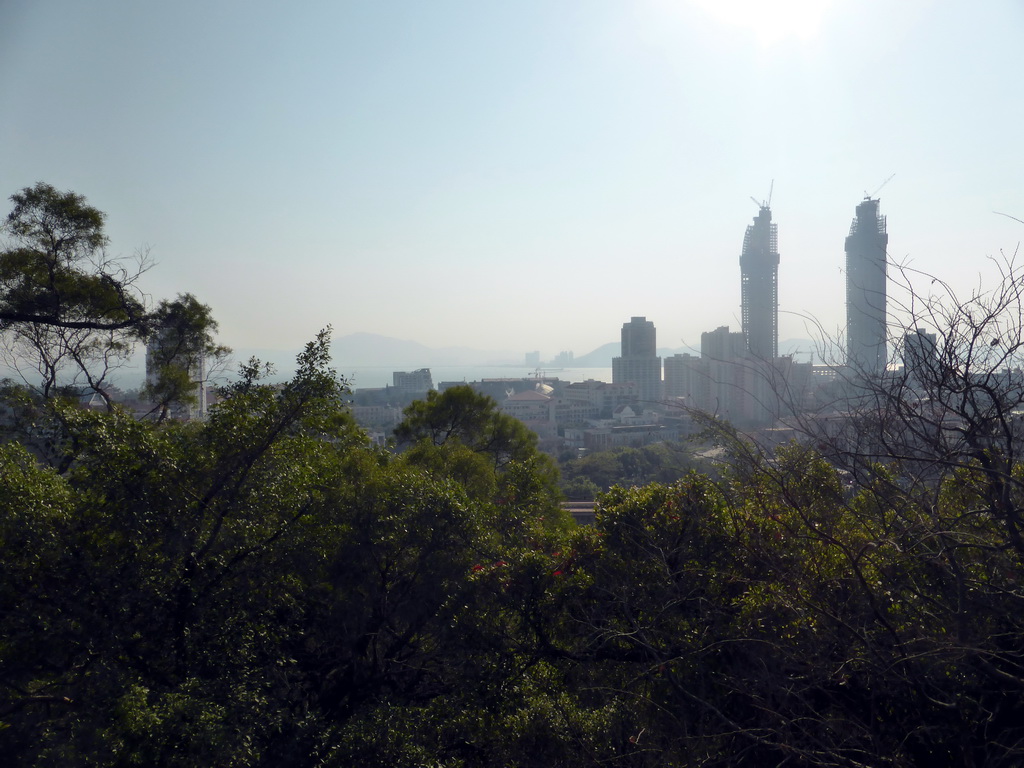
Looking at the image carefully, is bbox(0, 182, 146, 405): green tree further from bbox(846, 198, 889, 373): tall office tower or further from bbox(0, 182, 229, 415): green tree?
bbox(846, 198, 889, 373): tall office tower

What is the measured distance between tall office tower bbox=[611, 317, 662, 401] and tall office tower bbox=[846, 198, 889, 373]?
959 inches

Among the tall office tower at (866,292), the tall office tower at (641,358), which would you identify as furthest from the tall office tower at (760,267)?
the tall office tower at (641,358)

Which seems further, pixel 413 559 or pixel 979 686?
pixel 413 559

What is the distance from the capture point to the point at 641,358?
3152cm

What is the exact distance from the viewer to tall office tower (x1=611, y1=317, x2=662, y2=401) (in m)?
A: 30.5

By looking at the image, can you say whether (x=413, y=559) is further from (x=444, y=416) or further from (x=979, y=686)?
(x=444, y=416)

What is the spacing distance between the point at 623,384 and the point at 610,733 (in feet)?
95.8

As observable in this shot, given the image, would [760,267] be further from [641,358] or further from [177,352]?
[641,358]

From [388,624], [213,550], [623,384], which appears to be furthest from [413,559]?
Result: [623,384]

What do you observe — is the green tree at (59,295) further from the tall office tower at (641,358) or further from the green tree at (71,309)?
the tall office tower at (641,358)

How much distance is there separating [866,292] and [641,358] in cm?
2815

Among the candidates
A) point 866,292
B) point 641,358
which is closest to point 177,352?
point 866,292

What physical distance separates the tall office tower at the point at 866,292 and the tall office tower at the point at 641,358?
79.9 feet

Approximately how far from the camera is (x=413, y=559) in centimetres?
451
